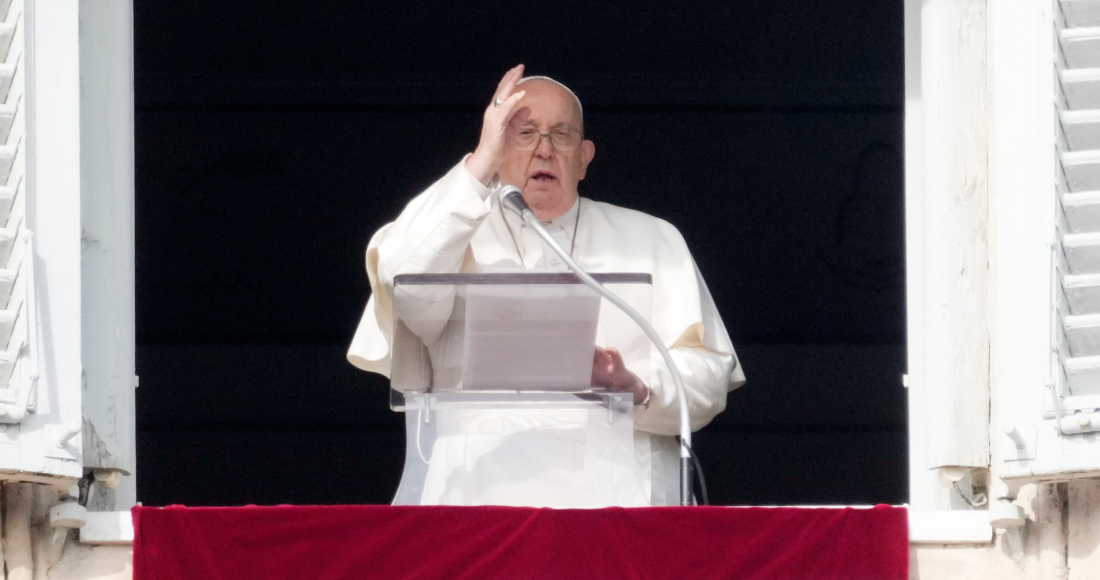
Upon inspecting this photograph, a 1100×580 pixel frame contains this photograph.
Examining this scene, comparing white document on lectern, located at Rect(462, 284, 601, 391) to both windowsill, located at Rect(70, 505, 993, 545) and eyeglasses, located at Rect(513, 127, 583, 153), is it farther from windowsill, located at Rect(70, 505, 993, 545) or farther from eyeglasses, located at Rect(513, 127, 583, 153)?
eyeglasses, located at Rect(513, 127, 583, 153)

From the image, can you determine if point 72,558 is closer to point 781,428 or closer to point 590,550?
point 590,550

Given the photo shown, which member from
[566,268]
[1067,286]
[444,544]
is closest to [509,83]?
[566,268]

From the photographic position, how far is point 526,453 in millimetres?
3990

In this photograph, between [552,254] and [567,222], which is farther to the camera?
[567,222]

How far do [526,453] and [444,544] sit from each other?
1.20 feet

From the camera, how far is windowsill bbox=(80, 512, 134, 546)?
382cm

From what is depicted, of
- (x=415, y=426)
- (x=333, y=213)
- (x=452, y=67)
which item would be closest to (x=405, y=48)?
(x=452, y=67)

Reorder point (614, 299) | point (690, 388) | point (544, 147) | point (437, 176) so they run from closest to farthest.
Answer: point (614, 299) → point (690, 388) → point (544, 147) → point (437, 176)

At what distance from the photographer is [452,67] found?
23.6 ft

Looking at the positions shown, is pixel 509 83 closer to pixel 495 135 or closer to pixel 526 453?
pixel 495 135

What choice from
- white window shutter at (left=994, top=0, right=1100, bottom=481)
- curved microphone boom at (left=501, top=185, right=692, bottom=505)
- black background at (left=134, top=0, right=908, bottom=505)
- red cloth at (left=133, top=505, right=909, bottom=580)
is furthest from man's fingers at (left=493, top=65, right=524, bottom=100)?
black background at (left=134, top=0, right=908, bottom=505)

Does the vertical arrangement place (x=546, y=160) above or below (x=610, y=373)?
above

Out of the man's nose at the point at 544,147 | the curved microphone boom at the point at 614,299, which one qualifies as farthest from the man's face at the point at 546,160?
the curved microphone boom at the point at 614,299

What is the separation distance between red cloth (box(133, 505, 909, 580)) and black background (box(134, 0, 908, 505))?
3.57 meters
